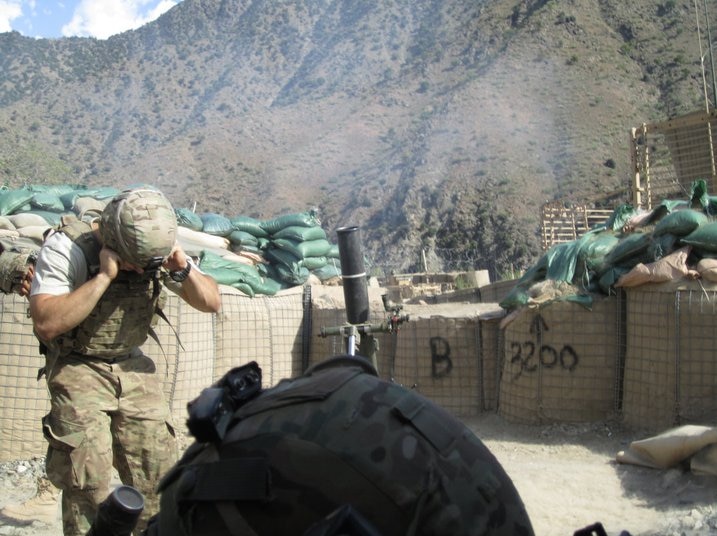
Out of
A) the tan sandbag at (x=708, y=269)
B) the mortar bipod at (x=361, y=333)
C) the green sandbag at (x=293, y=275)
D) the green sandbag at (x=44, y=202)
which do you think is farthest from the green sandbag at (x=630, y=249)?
the green sandbag at (x=44, y=202)

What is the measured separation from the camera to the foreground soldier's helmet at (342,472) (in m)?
1.14

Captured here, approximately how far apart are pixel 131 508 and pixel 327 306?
5.31 m

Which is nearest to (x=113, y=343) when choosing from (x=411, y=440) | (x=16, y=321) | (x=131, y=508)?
(x=131, y=508)

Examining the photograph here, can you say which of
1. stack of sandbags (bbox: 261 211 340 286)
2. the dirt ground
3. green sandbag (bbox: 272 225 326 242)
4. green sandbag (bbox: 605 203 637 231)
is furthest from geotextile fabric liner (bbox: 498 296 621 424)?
green sandbag (bbox: 272 225 326 242)

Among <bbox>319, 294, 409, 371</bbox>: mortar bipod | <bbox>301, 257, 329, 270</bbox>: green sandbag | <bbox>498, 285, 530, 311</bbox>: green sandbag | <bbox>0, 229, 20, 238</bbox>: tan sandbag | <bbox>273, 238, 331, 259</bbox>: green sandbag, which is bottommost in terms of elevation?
<bbox>319, 294, 409, 371</bbox>: mortar bipod

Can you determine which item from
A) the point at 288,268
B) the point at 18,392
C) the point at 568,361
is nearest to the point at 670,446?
the point at 568,361

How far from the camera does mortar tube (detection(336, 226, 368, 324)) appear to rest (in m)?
2.98

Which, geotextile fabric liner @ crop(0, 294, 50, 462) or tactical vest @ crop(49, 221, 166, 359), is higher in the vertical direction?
tactical vest @ crop(49, 221, 166, 359)

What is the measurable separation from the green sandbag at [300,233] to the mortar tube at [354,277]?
5.14 meters

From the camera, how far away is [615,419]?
5488 mm

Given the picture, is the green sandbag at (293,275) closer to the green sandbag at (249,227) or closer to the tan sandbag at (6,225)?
the green sandbag at (249,227)

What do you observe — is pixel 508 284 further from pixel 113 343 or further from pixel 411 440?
pixel 411 440

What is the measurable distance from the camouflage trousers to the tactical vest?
55 mm

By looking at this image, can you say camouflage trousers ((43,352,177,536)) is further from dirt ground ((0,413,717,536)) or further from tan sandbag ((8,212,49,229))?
tan sandbag ((8,212,49,229))
